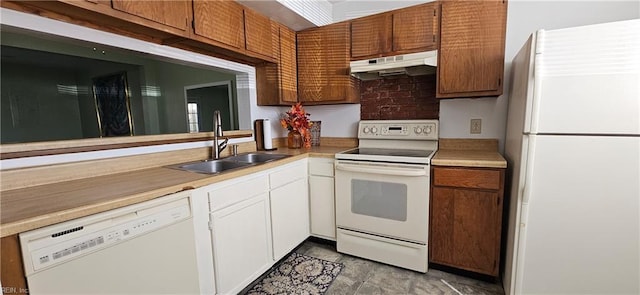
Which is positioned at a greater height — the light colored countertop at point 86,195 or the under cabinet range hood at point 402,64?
the under cabinet range hood at point 402,64

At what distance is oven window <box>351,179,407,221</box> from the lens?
1932 mm

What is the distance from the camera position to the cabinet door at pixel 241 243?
1.49 m

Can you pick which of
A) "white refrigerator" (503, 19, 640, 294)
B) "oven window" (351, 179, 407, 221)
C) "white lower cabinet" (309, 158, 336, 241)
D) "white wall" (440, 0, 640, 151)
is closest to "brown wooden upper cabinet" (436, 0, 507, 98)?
"white wall" (440, 0, 640, 151)

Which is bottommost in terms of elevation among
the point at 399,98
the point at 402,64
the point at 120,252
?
the point at 120,252

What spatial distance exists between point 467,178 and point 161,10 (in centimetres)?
211

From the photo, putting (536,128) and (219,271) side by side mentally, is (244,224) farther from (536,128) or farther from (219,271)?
(536,128)

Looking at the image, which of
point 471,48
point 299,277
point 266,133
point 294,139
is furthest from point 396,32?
point 299,277

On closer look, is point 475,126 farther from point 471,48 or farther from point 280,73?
point 280,73

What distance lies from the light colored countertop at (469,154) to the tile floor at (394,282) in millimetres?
816

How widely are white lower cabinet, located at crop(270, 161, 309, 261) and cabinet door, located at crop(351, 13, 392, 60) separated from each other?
1.10 m

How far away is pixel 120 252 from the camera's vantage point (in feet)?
3.45

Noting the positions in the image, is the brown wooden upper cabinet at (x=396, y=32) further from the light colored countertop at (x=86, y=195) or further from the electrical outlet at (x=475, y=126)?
the light colored countertop at (x=86, y=195)

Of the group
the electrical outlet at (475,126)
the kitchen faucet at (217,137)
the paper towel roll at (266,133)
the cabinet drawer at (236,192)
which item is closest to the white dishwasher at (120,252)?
the cabinet drawer at (236,192)

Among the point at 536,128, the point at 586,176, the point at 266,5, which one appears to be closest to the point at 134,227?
the point at 266,5
